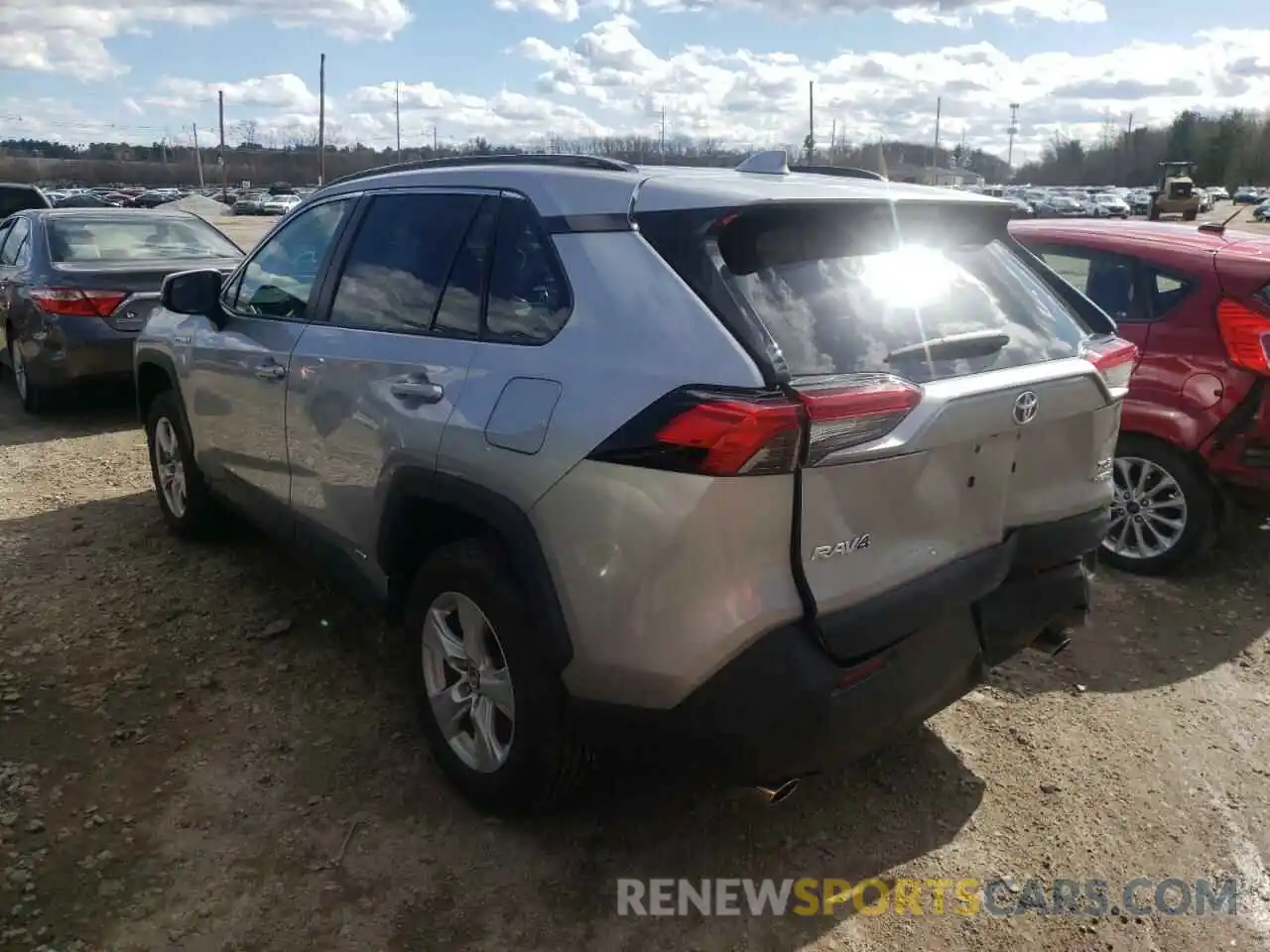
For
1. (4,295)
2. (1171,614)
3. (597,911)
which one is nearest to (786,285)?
(597,911)

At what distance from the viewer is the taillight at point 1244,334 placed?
14.5 feet

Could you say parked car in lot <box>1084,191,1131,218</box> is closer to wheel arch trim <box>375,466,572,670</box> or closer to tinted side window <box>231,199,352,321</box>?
tinted side window <box>231,199,352,321</box>

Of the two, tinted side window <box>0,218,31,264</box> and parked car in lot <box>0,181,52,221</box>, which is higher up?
parked car in lot <box>0,181,52,221</box>

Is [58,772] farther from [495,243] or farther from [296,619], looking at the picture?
[495,243]

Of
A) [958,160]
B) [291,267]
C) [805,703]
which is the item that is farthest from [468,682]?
[958,160]

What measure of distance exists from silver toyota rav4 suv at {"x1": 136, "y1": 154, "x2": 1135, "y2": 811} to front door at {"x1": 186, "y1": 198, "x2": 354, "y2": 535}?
20.3 inches

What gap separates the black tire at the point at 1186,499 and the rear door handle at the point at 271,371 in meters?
3.84

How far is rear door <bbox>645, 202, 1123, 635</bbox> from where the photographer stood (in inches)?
89.7

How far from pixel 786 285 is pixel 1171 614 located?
306 cm

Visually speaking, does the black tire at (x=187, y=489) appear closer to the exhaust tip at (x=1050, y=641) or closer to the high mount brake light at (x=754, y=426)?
the high mount brake light at (x=754, y=426)

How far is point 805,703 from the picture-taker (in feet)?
7.41

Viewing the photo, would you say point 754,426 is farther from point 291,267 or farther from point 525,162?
point 291,267

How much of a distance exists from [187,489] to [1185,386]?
4.76 meters

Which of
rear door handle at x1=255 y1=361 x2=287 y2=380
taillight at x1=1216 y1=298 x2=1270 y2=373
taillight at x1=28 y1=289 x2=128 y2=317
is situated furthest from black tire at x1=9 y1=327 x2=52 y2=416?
taillight at x1=1216 y1=298 x2=1270 y2=373
